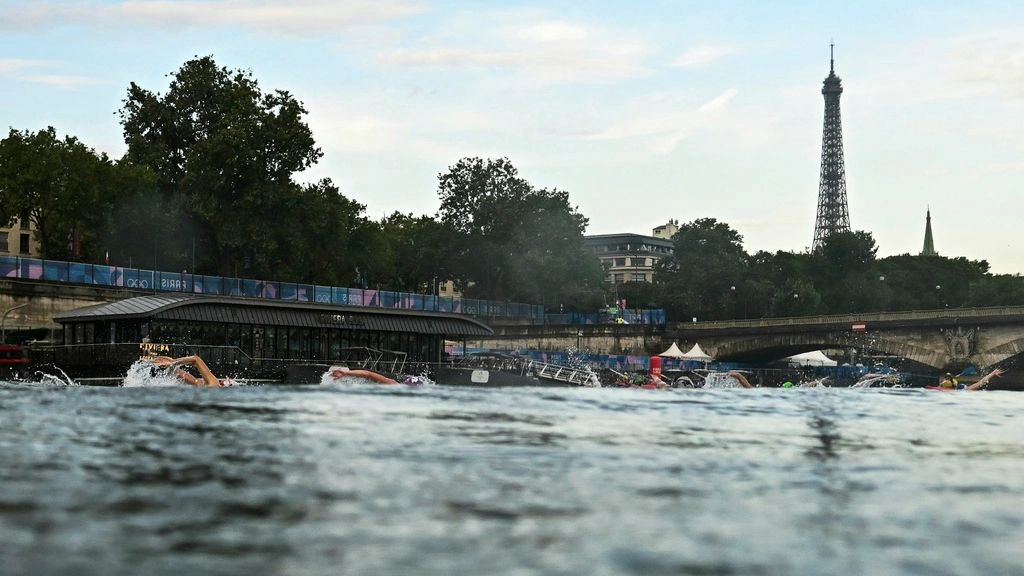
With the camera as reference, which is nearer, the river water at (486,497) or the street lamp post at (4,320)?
the river water at (486,497)

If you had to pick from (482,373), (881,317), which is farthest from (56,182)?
(881,317)

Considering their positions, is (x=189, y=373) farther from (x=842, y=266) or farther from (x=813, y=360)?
(x=842, y=266)

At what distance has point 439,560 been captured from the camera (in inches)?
344

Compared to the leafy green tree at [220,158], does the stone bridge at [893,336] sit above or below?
below

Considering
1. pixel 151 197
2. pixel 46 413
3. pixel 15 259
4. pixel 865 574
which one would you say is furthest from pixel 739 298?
pixel 865 574

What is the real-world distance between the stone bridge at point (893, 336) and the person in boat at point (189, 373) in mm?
69414

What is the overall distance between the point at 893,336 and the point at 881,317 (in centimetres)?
228

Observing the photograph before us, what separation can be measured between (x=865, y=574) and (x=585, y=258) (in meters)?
112

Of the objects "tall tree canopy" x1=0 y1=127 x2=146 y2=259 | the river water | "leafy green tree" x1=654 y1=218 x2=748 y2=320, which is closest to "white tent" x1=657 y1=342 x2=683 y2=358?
"leafy green tree" x1=654 y1=218 x2=748 y2=320

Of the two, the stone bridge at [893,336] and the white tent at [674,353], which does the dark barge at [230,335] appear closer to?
the white tent at [674,353]

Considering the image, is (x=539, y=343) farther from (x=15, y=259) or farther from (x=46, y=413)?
(x=46, y=413)

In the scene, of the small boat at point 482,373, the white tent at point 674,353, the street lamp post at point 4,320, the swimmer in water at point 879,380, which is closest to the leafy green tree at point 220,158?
the street lamp post at point 4,320

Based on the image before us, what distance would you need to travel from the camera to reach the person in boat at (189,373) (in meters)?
40.2

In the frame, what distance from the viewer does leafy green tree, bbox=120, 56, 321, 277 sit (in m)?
86.8
